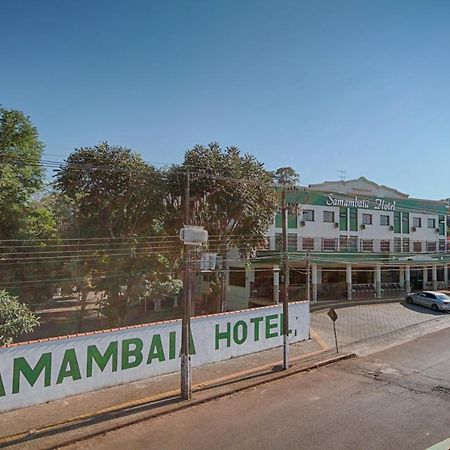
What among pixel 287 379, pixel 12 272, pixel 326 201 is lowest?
pixel 287 379

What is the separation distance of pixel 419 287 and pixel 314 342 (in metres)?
25.7

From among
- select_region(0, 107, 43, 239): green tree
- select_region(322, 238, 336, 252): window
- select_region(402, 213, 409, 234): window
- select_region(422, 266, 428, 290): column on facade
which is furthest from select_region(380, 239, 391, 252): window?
select_region(0, 107, 43, 239): green tree

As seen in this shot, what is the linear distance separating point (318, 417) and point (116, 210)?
54.0 feet

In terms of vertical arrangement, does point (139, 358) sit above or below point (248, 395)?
above

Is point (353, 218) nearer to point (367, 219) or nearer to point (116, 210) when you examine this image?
point (367, 219)

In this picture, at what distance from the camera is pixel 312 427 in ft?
33.7

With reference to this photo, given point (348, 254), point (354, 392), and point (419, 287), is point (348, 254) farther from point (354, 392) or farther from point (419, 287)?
point (354, 392)

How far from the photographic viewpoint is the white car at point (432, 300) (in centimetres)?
3028

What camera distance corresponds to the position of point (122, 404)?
39.3ft

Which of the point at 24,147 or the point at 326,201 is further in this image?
the point at 326,201

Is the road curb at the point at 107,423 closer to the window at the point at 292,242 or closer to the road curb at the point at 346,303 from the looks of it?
the road curb at the point at 346,303

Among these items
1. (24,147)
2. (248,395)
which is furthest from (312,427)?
(24,147)

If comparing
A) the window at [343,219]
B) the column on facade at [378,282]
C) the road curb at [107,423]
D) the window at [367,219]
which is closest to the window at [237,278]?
the window at [343,219]

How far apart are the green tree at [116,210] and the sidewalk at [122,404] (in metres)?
9.59
